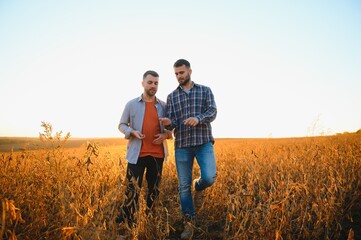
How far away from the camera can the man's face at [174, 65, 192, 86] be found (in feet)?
11.4

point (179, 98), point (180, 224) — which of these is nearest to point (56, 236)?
point (180, 224)

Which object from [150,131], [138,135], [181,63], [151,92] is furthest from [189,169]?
[181,63]

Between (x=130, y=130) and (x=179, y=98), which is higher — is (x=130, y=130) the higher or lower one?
the lower one

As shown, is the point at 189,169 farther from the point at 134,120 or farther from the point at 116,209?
the point at 116,209

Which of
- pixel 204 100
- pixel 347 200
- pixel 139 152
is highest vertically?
pixel 204 100

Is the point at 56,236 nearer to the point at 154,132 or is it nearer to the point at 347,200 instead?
the point at 154,132

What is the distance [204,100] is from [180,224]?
1849 mm

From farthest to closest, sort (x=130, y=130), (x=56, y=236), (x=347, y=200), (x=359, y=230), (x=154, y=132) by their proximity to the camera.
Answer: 1. (x=347, y=200)
2. (x=154, y=132)
3. (x=130, y=130)
4. (x=359, y=230)
5. (x=56, y=236)

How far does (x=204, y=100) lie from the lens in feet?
11.7

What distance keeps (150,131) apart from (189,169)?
2.63 ft

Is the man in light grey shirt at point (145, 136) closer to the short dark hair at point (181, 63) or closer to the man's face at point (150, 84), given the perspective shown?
the man's face at point (150, 84)

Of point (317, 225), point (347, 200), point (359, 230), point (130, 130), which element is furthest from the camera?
point (347, 200)

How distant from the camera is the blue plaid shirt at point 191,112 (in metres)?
3.35

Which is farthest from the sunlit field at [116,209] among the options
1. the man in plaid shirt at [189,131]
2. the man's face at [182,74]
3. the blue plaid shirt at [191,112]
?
the man's face at [182,74]
